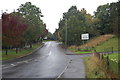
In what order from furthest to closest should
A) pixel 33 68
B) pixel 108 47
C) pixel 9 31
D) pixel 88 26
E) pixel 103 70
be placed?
1. pixel 88 26
2. pixel 108 47
3. pixel 9 31
4. pixel 33 68
5. pixel 103 70

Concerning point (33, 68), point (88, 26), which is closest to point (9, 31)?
point (33, 68)

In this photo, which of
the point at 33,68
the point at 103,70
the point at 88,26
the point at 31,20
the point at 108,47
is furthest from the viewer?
the point at 88,26

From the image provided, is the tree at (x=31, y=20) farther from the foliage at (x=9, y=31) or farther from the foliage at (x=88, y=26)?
the foliage at (x=9, y=31)

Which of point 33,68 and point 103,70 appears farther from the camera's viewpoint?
point 33,68

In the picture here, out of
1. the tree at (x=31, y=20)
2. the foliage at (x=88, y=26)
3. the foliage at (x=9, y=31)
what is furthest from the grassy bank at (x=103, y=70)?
the foliage at (x=88, y=26)

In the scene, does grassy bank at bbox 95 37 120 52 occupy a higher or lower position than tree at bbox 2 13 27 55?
lower

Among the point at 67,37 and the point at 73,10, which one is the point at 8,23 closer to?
the point at 67,37

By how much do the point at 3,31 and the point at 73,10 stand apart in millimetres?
57721

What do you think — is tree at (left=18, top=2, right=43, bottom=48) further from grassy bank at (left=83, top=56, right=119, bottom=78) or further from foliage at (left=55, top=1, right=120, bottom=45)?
grassy bank at (left=83, top=56, right=119, bottom=78)

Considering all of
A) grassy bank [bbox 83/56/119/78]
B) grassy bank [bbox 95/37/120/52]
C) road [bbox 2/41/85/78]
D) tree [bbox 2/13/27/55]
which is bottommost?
road [bbox 2/41/85/78]

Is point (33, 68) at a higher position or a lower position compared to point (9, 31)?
lower

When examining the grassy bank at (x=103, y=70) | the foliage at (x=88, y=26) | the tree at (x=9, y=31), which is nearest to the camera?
the grassy bank at (x=103, y=70)

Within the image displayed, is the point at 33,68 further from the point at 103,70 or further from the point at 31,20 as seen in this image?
the point at 31,20

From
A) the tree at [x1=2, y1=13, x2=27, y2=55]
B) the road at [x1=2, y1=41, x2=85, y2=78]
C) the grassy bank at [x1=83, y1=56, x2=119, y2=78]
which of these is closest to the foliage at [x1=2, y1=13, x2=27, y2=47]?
the tree at [x1=2, y1=13, x2=27, y2=55]
